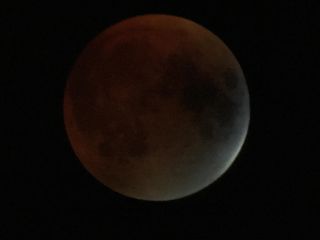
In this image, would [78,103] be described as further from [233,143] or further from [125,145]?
[233,143]

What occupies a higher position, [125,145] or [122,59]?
[122,59]

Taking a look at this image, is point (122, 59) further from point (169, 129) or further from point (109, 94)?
point (169, 129)

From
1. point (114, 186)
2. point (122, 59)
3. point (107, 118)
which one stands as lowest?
point (114, 186)

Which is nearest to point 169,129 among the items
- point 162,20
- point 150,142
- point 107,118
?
point 150,142

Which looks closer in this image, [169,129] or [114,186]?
[169,129]

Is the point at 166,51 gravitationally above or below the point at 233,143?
above

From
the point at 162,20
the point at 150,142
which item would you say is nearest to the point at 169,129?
the point at 150,142
